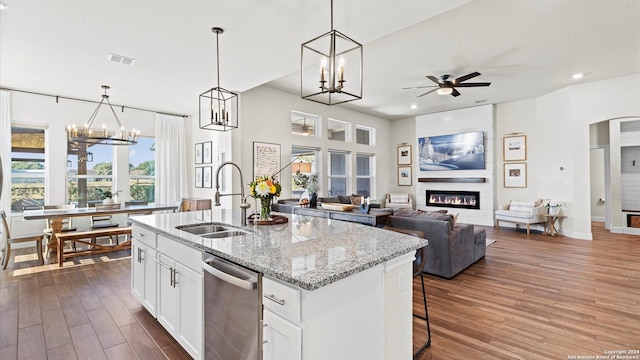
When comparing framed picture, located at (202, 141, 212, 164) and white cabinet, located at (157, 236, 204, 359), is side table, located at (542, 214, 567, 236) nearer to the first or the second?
white cabinet, located at (157, 236, 204, 359)

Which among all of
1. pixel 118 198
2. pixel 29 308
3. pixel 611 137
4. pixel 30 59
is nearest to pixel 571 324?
pixel 29 308

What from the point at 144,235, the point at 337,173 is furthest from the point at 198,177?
the point at 144,235

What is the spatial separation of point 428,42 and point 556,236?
5.17 m

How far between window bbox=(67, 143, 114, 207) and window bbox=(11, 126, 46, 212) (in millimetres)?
425

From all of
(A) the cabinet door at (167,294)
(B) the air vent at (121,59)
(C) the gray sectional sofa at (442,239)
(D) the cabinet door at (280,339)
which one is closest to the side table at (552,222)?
(C) the gray sectional sofa at (442,239)

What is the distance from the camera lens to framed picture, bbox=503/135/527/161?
732cm

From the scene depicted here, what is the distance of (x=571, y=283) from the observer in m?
3.59

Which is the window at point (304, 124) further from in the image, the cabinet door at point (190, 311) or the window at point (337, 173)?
the cabinet door at point (190, 311)

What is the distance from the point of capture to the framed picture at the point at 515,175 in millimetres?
7328

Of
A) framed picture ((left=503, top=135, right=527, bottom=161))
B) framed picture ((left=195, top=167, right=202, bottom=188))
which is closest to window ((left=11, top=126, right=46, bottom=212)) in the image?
framed picture ((left=195, top=167, right=202, bottom=188))

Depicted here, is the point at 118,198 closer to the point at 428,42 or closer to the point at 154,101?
the point at 154,101

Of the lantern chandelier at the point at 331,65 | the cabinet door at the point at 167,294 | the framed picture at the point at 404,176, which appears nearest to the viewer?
the cabinet door at the point at 167,294

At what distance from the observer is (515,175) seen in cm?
748

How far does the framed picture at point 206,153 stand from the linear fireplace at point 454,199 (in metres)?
6.20
